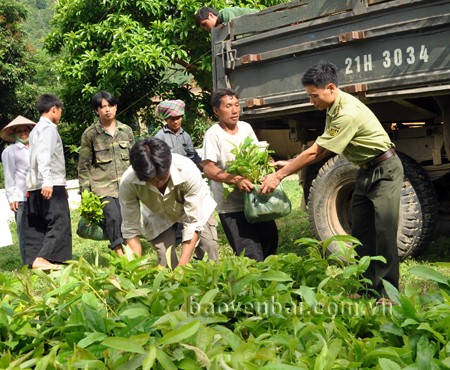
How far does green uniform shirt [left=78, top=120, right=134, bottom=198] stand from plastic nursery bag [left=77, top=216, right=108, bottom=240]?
30 centimetres

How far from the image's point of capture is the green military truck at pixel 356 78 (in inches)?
213

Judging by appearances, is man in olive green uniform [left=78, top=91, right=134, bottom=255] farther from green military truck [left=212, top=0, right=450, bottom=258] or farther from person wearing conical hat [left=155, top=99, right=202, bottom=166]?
green military truck [left=212, top=0, right=450, bottom=258]

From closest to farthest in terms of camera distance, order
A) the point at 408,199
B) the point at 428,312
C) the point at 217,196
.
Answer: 1. the point at 428,312
2. the point at 217,196
3. the point at 408,199

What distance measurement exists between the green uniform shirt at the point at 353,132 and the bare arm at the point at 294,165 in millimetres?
131

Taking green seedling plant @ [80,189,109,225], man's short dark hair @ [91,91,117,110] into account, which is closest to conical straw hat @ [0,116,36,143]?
man's short dark hair @ [91,91,117,110]

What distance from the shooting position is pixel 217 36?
22.9 feet

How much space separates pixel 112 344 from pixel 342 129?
325 centimetres

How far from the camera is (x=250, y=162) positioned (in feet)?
16.3

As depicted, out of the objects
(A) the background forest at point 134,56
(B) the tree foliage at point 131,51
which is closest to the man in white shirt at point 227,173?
(A) the background forest at point 134,56

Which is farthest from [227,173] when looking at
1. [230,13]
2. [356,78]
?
[230,13]

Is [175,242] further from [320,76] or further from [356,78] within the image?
[356,78]

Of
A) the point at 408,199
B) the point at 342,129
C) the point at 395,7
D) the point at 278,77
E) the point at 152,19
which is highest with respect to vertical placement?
the point at 152,19

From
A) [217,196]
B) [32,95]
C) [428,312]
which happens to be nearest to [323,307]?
[428,312]

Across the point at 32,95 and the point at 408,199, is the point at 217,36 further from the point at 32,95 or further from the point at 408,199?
the point at 32,95
